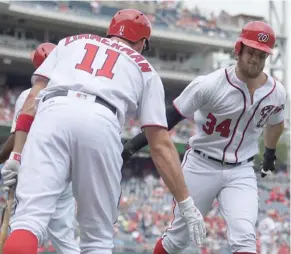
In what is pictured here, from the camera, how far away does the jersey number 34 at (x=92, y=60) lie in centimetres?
356

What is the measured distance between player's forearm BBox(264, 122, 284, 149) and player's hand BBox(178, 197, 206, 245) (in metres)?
2.16

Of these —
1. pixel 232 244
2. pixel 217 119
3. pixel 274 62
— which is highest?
pixel 217 119

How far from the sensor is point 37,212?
3215mm

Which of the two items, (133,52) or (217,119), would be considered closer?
(133,52)

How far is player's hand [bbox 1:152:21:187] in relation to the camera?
3.68 metres

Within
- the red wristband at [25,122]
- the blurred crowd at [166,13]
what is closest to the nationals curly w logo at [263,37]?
the red wristband at [25,122]

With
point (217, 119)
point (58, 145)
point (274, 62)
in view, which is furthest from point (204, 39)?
point (58, 145)

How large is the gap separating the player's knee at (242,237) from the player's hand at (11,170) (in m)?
1.90

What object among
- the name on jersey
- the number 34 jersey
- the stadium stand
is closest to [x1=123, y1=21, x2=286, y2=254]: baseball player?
the number 34 jersey

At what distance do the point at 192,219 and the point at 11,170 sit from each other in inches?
44.0

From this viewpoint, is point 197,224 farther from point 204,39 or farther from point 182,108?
point 204,39

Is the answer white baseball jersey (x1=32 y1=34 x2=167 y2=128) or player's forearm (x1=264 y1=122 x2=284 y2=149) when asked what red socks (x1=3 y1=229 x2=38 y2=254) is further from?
player's forearm (x1=264 y1=122 x2=284 y2=149)

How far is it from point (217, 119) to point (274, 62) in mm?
30201

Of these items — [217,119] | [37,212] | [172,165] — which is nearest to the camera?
[37,212]
